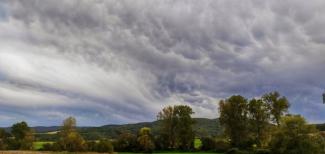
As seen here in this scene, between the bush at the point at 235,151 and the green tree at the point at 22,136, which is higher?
the green tree at the point at 22,136

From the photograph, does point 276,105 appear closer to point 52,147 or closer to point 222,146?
point 222,146

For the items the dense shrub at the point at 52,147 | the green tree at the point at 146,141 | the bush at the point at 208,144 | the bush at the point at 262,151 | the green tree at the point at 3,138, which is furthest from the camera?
the bush at the point at 208,144

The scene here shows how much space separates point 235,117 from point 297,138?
39503 mm

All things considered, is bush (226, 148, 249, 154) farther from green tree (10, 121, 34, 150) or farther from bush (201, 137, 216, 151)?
green tree (10, 121, 34, 150)

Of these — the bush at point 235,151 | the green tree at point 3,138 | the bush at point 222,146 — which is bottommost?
the bush at point 235,151

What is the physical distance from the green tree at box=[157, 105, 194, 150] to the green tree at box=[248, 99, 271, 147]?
2160 centimetres

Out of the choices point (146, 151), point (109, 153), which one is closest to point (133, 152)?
point (146, 151)

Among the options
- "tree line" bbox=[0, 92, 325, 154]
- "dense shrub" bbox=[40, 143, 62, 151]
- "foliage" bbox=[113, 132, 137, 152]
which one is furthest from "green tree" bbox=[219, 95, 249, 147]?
"dense shrub" bbox=[40, 143, 62, 151]

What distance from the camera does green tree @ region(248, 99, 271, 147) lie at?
11519cm

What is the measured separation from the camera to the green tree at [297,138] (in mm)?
78188

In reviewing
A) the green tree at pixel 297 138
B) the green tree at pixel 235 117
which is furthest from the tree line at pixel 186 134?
the green tree at pixel 297 138

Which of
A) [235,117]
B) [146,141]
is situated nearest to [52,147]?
[146,141]

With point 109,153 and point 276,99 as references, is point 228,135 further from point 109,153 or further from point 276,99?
point 109,153

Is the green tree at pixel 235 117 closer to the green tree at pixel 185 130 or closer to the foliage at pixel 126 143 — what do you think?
the green tree at pixel 185 130
